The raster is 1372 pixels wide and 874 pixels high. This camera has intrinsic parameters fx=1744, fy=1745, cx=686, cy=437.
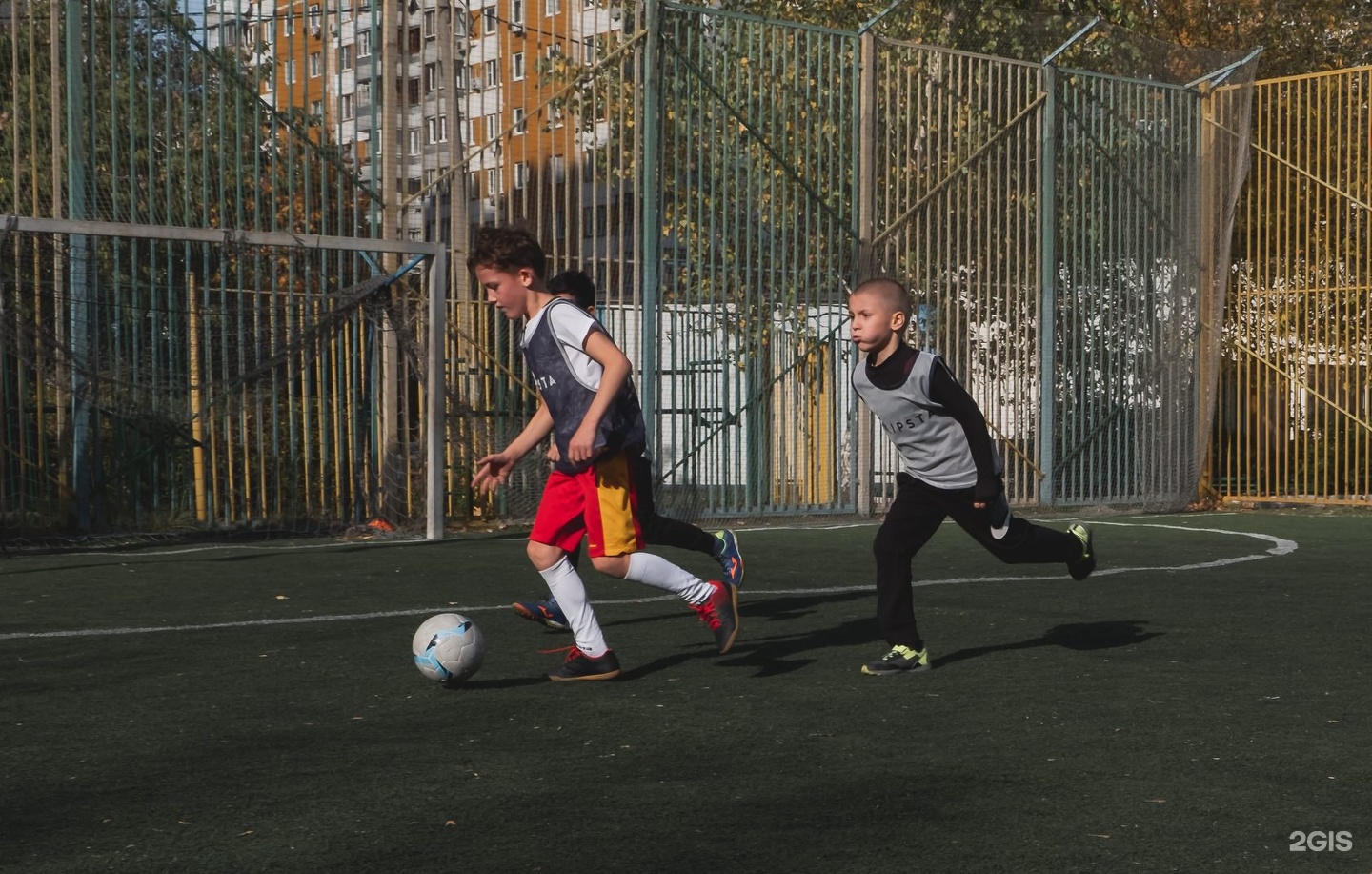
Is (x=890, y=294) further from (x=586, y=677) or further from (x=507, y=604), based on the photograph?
(x=507, y=604)

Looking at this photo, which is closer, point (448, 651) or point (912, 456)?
point (448, 651)

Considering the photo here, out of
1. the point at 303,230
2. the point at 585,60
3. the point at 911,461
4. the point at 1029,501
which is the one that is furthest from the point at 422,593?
the point at 1029,501

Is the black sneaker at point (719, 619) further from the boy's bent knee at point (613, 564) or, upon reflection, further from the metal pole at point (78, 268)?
the metal pole at point (78, 268)

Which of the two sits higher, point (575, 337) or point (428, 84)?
point (428, 84)

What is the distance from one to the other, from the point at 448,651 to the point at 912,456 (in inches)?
73.1

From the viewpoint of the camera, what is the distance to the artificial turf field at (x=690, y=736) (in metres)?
3.73

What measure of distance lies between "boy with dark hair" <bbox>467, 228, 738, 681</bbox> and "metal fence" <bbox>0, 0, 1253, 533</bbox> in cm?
624

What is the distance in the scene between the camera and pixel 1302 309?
56.7 ft

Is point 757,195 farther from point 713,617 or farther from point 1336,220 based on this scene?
point 713,617

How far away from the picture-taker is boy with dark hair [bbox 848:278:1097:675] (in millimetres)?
6086

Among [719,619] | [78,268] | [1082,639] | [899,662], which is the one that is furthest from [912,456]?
[78,268]

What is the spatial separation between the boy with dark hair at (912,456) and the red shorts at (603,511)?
34.9 inches

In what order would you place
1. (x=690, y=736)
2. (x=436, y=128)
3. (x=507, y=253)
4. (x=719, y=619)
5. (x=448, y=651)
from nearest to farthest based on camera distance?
(x=690, y=736)
(x=448, y=651)
(x=507, y=253)
(x=719, y=619)
(x=436, y=128)

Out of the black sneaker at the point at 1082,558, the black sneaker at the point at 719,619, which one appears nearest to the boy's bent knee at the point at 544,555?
the black sneaker at the point at 719,619
